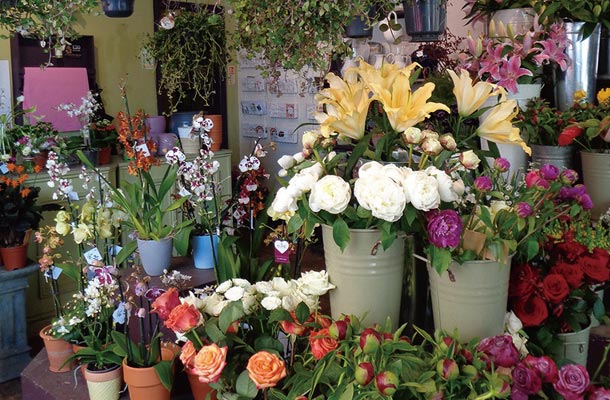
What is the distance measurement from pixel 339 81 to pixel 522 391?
0.69 meters

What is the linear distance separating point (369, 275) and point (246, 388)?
0.34 metres

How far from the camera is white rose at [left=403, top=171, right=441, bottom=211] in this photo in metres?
1.16

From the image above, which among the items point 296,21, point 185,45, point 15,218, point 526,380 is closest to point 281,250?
point 526,380

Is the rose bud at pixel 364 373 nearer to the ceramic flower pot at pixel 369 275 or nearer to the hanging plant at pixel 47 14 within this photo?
the ceramic flower pot at pixel 369 275

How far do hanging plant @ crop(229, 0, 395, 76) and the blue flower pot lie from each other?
805 mm

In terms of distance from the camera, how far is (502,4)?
2256 millimetres

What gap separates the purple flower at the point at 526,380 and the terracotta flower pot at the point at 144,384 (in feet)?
3.22

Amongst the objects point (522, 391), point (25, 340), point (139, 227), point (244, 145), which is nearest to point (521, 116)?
point (522, 391)

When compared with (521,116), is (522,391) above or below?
below

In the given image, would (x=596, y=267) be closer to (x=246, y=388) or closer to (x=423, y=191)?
(x=423, y=191)

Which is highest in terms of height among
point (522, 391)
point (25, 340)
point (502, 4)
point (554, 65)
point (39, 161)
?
point (502, 4)

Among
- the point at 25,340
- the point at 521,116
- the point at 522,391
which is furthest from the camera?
the point at 25,340

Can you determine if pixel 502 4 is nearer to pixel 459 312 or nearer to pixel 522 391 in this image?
pixel 459 312

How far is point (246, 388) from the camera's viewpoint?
1.30 metres
